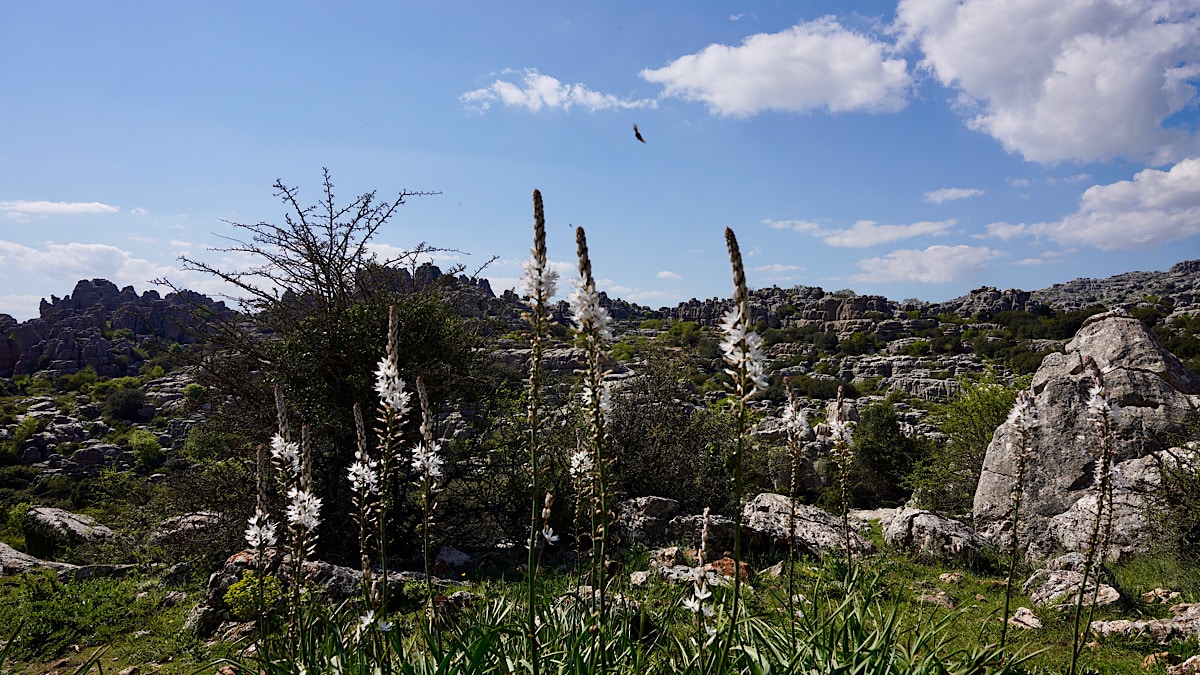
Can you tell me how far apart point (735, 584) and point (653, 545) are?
35.3ft

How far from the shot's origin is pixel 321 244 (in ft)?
38.9

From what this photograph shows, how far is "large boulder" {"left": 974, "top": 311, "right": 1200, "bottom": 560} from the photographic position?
1216 cm

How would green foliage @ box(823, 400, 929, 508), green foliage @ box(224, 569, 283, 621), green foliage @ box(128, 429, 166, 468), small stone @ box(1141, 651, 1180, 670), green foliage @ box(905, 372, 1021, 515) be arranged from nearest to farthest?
small stone @ box(1141, 651, 1180, 670)
green foliage @ box(224, 569, 283, 621)
green foliage @ box(905, 372, 1021, 515)
green foliage @ box(823, 400, 929, 508)
green foliage @ box(128, 429, 166, 468)

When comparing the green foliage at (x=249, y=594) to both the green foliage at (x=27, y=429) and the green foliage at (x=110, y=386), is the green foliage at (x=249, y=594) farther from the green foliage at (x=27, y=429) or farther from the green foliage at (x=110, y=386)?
the green foliage at (x=110, y=386)

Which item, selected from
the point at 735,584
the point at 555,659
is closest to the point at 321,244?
the point at 555,659

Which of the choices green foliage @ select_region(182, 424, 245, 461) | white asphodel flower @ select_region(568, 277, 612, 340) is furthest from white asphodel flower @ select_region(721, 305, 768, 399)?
green foliage @ select_region(182, 424, 245, 461)

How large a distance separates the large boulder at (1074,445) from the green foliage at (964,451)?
410 cm

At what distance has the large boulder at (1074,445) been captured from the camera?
1216 centimetres

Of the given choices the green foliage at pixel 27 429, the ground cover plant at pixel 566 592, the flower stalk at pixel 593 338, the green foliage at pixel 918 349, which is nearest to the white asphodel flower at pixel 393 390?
the ground cover plant at pixel 566 592

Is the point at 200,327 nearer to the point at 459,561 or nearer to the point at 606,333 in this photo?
the point at 459,561

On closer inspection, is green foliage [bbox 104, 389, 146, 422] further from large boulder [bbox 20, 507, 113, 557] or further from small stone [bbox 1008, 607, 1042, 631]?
small stone [bbox 1008, 607, 1042, 631]

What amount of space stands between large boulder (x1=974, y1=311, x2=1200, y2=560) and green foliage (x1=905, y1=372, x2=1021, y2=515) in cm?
410

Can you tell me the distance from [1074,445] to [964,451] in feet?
25.8

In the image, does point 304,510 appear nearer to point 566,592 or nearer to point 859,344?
point 566,592
